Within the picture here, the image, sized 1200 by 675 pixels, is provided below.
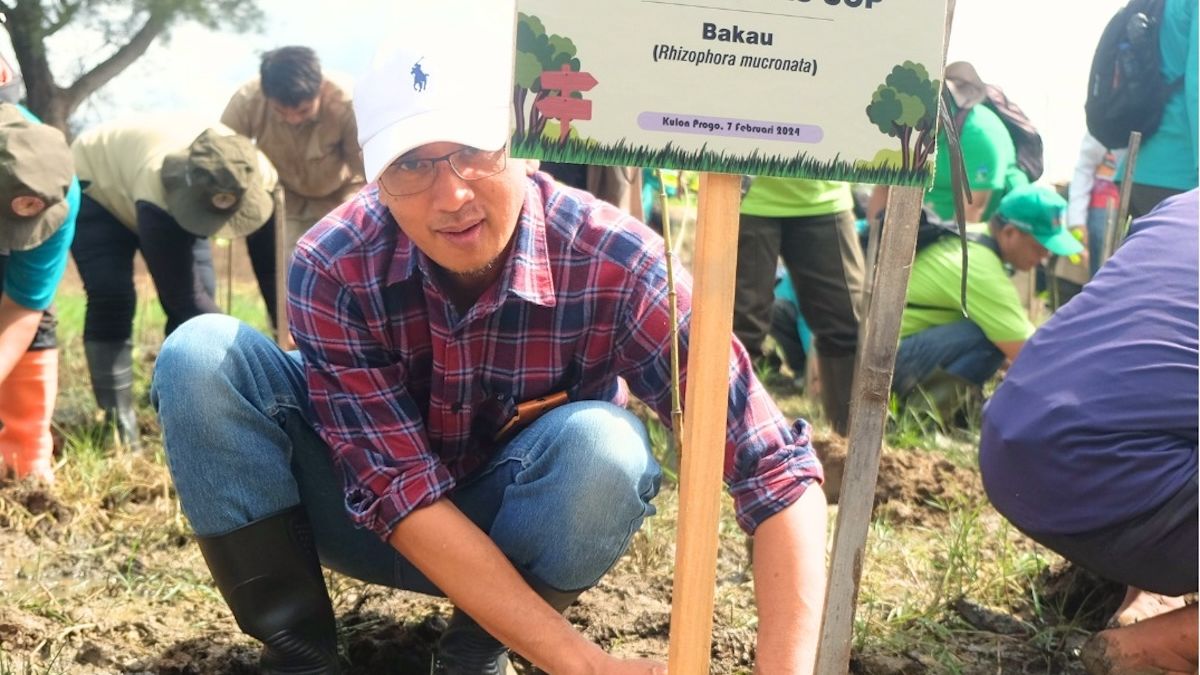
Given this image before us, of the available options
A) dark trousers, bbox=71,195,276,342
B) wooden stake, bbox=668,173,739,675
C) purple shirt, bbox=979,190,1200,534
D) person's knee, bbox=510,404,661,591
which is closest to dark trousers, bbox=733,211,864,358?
dark trousers, bbox=71,195,276,342

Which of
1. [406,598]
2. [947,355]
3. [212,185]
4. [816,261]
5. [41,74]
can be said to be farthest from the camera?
[41,74]

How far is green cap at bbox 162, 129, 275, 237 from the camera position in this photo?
377cm

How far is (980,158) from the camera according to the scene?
165 inches

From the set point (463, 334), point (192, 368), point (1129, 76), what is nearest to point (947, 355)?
point (1129, 76)

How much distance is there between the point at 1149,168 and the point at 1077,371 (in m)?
2.02

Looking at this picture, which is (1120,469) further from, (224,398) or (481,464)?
(224,398)

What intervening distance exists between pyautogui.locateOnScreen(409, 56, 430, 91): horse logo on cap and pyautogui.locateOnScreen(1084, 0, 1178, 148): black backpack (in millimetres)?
2539

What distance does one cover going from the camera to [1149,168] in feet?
11.8

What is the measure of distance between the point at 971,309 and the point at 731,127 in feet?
9.68

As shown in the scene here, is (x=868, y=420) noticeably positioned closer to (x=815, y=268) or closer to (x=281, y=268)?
(x=815, y=268)

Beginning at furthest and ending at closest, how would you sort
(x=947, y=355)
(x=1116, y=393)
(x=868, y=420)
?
(x=947, y=355) < (x=1116, y=393) < (x=868, y=420)

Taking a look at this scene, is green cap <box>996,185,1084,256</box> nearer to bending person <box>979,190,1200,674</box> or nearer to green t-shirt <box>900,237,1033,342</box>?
green t-shirt <box>900,237,1033,342</box>

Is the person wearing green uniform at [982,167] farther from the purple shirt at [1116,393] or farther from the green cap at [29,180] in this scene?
the green cap at [29,180]

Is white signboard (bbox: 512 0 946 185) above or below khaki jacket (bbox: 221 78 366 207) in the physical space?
above
